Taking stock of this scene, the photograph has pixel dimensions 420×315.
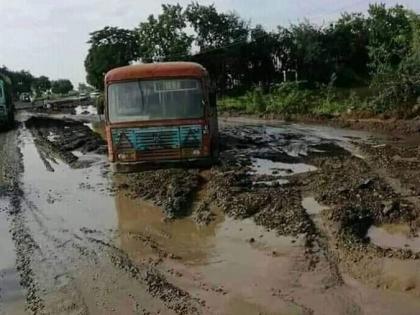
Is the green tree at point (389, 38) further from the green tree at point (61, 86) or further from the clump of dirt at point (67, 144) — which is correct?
the green tree at point (61, 86)

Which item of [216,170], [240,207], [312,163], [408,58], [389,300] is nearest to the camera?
[389,300]

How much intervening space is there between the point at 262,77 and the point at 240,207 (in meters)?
34.3

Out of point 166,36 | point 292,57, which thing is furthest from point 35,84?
point 292,57

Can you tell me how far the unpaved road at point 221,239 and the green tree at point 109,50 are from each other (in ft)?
A: 122

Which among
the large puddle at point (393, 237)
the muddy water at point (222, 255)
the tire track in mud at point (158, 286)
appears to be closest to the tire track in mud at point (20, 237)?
the tire track in mud at point (158, 286)

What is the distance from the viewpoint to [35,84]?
107438mm

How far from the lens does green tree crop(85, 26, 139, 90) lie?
5147 cm

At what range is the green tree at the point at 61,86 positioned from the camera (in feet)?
380

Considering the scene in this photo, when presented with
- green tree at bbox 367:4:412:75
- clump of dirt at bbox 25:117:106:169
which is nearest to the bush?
green tree at bbox 367:4:412:75

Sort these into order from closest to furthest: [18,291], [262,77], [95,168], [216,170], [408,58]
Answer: [18,291] < [216,170] < [95,168] < [408,58] < [262,77]

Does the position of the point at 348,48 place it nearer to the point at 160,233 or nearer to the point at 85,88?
the point at 160,233

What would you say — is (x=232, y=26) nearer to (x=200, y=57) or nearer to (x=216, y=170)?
(x=200, y=57)

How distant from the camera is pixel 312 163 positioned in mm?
14242

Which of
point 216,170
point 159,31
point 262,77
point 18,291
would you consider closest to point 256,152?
point 216,170
